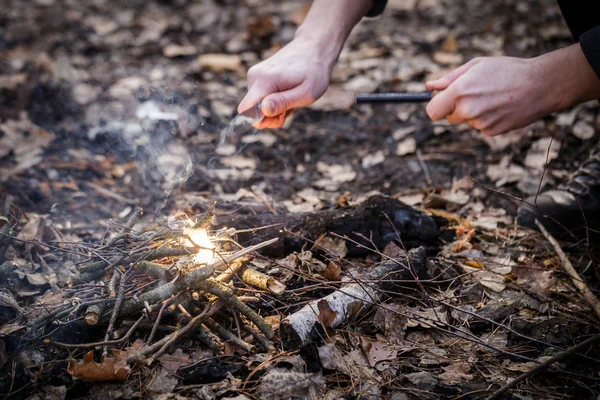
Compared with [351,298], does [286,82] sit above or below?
above

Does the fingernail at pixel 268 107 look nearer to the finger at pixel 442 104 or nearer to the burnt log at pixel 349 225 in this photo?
the burnt log at pixel 349 225

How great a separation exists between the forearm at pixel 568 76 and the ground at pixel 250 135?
695 millimetres

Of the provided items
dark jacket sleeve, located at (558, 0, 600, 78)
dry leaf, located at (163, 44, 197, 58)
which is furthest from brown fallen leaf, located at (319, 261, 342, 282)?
dry leaf, located at (163, 44, 197, 58)

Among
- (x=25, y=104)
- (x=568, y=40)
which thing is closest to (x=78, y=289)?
(x=25, y=104)

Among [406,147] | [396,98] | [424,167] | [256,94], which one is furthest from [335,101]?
[256,94]

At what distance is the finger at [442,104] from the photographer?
2.53 m

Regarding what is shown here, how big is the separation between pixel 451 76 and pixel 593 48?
2.24 feet

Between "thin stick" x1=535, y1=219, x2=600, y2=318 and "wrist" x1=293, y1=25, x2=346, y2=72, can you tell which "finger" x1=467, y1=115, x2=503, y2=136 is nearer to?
"thin stick" x1=535, y1=219, x2=600, y2=318

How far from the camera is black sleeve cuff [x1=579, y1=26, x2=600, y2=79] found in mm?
2215

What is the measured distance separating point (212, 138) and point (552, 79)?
2.87 m

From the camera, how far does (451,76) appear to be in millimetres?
2617

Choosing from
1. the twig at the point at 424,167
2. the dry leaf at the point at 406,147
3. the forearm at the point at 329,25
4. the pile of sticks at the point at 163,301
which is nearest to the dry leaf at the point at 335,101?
the dry leaf at the point at 406,147

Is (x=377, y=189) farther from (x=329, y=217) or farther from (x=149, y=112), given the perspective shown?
(x=149, y=112)

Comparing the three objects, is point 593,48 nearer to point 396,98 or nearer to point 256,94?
point 396,98
